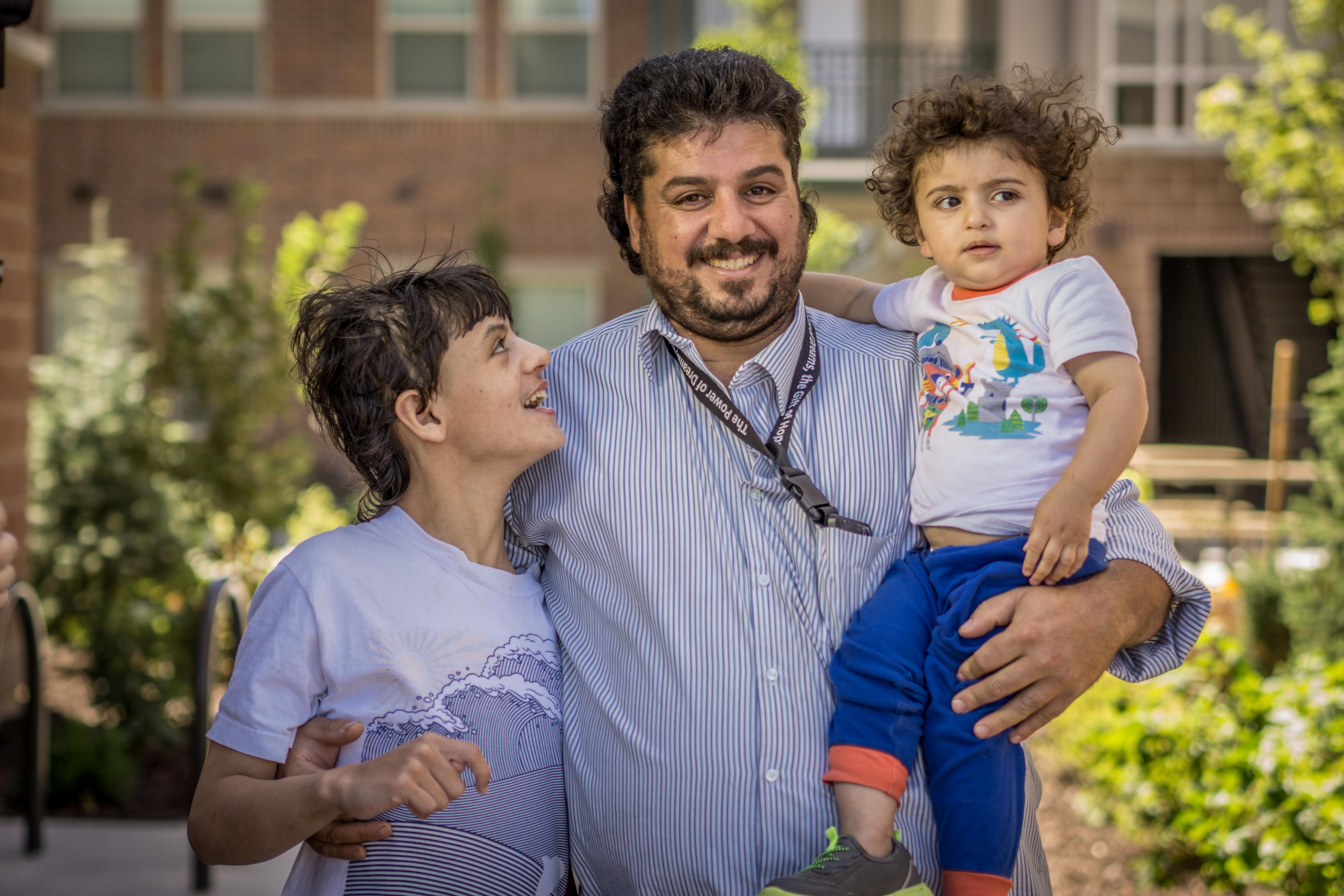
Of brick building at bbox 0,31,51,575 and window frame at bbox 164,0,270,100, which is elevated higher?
window frame at bbox 164,0,270,100

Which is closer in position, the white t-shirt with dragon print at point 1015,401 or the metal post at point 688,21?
the white t-shirt with dragon print at point 1015,401

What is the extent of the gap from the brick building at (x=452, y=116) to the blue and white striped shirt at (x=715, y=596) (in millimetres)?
12016

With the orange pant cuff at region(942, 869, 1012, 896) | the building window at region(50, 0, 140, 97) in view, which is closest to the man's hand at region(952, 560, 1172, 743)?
the orange pant cuff at region(942, 869, 1012, 896)

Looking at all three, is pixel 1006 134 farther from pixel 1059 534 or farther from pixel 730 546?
pixel 730 546

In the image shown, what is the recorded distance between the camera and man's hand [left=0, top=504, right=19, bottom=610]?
186 centimetres

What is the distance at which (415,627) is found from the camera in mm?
2186

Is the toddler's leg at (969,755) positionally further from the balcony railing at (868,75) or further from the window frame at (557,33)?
the window frame at (557,33)

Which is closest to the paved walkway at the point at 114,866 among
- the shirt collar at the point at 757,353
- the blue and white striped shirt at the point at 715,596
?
the blue and white striped shirt at the point at 715,596

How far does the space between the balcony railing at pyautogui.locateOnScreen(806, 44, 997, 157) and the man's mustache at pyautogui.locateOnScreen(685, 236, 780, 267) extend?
11796 mm

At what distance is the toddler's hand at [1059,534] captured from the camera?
2.13 m

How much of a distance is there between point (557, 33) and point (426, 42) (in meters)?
1.58

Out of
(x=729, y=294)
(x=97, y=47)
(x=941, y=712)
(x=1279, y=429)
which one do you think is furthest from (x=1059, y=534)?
(x=97, y=47)

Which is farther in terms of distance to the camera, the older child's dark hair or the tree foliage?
the tree foliage

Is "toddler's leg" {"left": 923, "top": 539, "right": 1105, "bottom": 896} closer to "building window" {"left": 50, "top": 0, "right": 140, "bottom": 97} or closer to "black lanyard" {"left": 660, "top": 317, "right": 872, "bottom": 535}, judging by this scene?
"black lanyard" {"left": 660, "top": 317, "right": 872, "bottom": 535}
